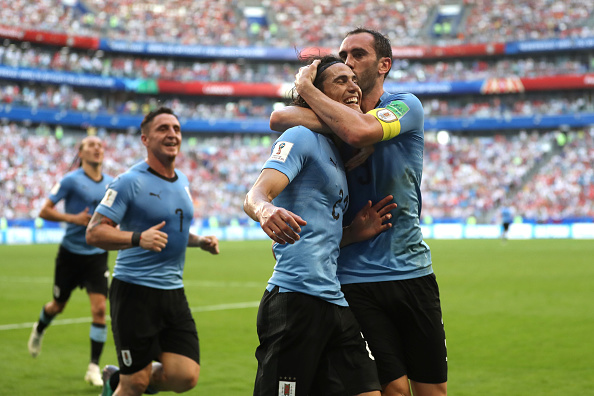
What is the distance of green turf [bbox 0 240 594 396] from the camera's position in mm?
8422

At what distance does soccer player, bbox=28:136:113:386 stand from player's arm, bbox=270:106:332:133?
5.20 meters

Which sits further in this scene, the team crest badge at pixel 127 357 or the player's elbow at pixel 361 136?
the team crest badge at pixel 127 357

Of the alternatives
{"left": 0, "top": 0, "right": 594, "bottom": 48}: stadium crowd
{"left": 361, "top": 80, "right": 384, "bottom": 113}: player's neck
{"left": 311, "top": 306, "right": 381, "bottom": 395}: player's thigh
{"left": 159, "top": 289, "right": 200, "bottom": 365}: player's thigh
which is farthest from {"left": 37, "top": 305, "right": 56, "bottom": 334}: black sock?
{"left": 0, "top": 0, "right": 594, "bottom": 48}: stadium crowd

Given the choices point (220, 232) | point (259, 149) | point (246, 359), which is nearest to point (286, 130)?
point (246, 359)

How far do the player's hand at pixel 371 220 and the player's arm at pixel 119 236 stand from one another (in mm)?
1834

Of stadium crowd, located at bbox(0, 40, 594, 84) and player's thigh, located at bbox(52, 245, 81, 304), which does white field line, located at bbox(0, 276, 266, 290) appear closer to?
player's thigh, located at bbox(52, 245, 81, 304)

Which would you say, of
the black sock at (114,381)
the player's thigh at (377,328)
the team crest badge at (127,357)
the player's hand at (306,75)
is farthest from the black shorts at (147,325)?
the player's hand at (306,75)

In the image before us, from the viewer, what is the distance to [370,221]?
4434mm

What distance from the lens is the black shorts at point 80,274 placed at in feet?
30.8

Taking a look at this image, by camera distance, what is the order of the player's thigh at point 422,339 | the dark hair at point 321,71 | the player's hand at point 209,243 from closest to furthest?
the dark hair at point 321,71
the player's thigh at point 422,339
the player's hand at point 209,243

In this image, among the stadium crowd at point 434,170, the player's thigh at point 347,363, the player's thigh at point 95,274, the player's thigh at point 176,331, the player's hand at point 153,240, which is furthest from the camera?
the stadium crowd at point 434,170

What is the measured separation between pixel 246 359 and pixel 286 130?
249 inches

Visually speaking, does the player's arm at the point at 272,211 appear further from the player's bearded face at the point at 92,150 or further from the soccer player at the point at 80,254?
the player's bearded face at the point at 92,150

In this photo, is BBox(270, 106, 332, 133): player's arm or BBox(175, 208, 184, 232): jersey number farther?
BBox(175, 208, 184, 232): jersey number
